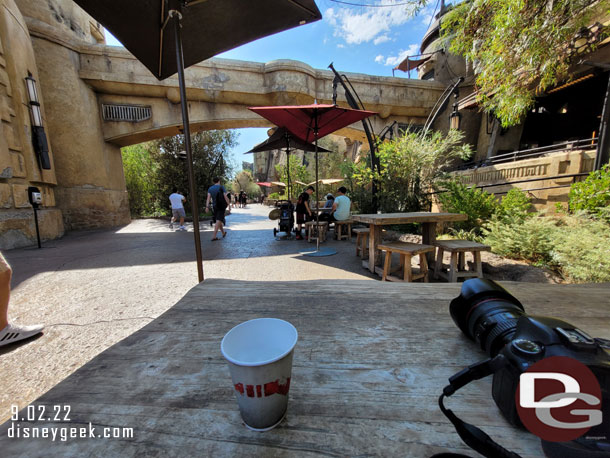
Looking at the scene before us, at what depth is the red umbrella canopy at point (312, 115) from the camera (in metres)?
4.35

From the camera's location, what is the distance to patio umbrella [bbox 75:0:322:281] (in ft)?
6.11

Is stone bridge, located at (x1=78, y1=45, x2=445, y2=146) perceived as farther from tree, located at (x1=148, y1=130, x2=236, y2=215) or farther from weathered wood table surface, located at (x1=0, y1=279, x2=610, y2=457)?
weathered wood table surface, located at (x1=0, y1=279, x2=610, y2=457)

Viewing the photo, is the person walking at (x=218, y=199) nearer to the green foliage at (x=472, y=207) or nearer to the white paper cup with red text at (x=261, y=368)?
the green foliage at (x=472, y=207)

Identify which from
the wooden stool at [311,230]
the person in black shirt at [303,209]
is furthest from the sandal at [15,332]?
the person in black shirt at [303,209]

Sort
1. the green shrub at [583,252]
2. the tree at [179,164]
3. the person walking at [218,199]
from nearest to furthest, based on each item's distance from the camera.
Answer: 1. the green shrub at [583,252]
2. the person walking at [218,199]
3. the tree at [179,164]

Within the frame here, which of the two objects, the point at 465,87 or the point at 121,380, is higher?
the point at 465,87

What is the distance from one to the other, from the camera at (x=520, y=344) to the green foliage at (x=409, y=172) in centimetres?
614

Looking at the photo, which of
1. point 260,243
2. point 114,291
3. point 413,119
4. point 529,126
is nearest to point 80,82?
point 260,243

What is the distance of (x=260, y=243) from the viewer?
20.2 feet

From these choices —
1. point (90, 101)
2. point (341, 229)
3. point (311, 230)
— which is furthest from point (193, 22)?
point (90, 101)

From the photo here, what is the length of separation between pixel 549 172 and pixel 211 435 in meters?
10.1

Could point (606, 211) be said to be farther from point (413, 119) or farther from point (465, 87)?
point (465, 87)

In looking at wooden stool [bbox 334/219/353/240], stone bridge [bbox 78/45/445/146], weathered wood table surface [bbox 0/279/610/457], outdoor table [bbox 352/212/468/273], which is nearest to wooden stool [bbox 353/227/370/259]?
outdoor table [bbox 352/212/468/273]

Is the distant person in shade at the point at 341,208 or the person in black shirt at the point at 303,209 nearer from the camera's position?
the distant person in shade at the point at 341,208
